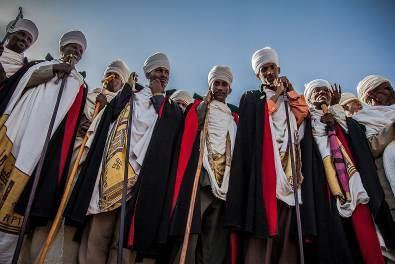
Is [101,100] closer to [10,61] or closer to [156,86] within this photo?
[156,86]

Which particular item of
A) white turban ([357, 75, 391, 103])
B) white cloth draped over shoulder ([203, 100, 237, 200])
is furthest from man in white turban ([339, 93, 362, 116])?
white cloth draped over shoulder ([203, 100, 237, 200])

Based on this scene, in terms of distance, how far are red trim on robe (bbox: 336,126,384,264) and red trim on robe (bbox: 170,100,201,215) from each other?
59.2 inches

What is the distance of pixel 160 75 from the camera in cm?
416

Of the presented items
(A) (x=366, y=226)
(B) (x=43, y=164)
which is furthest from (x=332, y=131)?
(B) (x=43, y=164)

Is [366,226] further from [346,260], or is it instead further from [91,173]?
[91,173]

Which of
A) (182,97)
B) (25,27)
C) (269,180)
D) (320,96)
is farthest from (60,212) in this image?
(320,96)

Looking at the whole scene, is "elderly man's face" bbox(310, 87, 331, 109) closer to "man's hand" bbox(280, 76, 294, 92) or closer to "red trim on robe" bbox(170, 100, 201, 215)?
"man's hand" bbox(280, 76, 294, 92)

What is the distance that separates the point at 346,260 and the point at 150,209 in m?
1.60

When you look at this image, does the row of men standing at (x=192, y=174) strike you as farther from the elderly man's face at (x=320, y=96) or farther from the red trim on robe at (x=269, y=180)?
the elderly man's face at (x=320, y=96)

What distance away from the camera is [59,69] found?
3.61m

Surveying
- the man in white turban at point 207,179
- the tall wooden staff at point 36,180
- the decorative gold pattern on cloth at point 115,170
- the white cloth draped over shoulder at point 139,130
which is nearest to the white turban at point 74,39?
the tall wooden staff at point 36,180

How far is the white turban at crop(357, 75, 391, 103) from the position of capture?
432cm

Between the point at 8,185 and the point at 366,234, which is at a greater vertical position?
the point at 8,185

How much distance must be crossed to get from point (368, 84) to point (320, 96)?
26.8 inches
